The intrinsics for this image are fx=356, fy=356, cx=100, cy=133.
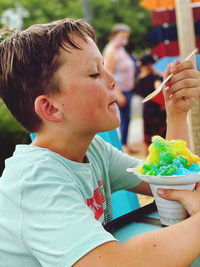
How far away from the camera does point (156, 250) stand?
0.96 meters

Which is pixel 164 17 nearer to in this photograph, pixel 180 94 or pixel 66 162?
pixel 180 94

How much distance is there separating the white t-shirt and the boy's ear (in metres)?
0.13

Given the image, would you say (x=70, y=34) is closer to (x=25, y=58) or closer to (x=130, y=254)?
(x=25, y=58)

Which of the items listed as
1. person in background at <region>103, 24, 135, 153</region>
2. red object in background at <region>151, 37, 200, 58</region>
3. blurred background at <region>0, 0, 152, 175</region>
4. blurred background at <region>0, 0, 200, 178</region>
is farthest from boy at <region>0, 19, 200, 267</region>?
blurred background at <region>0, 0, 152, 175</region>

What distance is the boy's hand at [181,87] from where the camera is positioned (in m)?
1.45

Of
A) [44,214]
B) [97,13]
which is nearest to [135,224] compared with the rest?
[44,214]

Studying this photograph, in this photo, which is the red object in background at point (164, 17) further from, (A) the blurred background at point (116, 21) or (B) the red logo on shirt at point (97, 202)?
(B) the red logo on shirt at point (97, 202)

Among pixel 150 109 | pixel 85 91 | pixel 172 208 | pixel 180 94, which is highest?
pixel 85 91

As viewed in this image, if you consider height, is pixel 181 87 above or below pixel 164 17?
below

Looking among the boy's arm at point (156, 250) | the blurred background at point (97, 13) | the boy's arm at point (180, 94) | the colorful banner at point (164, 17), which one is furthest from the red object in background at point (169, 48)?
the blurred background at point (97, 13)

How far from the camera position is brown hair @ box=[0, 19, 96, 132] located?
122 centimetres

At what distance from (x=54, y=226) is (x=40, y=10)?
20964 millimetres

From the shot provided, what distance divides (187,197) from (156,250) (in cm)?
22

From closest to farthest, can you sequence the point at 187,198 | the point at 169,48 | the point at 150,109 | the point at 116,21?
the point at 187,198, the point at 169,48, the point at 150,109, the point at 116,21
